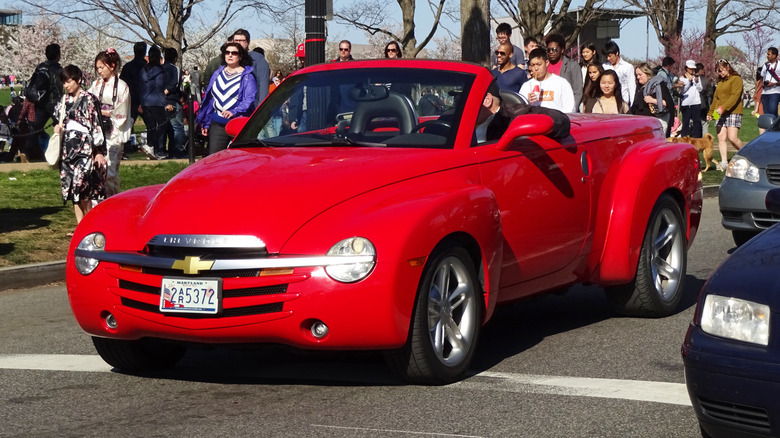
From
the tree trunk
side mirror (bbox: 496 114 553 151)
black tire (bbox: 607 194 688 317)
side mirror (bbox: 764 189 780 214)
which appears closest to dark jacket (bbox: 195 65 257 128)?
black tire (bbox: 607 194 688 317)

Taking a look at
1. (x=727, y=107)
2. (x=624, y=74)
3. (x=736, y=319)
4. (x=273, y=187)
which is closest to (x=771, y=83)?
(x=727, y=107)

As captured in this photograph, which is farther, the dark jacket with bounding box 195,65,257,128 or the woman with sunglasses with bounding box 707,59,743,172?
the woman with sunglasses with bounding box 707,59,743,172

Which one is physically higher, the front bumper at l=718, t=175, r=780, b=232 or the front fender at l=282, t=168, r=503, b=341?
the front fender at l=282, t=168, r=503, b=341

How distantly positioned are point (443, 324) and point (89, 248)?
68.8 inches

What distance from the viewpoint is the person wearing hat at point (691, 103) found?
78.6 feet

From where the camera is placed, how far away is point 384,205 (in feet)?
19.1

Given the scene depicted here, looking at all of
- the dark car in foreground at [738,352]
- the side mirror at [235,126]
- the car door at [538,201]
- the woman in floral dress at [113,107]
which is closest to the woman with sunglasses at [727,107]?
the woman in floral dress at [113,107]

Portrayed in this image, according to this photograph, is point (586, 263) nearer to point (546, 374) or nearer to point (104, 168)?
point (546, 374)

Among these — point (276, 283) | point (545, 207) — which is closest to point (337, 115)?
point (545, 207)

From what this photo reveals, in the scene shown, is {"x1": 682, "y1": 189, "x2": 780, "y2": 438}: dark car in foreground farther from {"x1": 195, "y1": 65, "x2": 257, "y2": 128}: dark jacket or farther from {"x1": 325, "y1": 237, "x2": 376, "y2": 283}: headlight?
{"x1": 195, "y1": 65, "x2": 257, "y2": 128}: dark jacket

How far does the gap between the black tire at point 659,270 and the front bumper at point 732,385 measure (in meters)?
3.43

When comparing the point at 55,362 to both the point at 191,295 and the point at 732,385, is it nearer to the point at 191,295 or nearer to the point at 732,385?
the point at 191,295

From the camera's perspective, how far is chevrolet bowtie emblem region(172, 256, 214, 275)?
221 inches

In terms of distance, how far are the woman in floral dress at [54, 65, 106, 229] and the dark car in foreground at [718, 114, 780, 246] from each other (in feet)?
19.4
